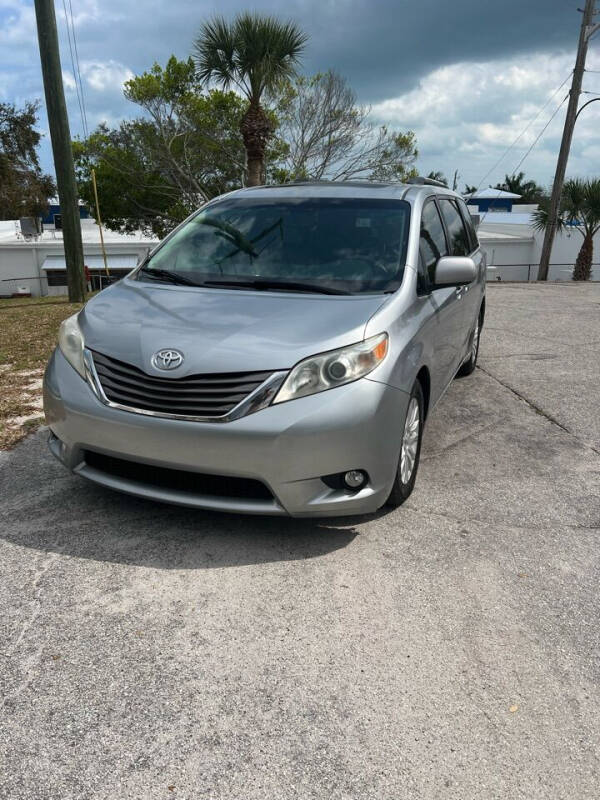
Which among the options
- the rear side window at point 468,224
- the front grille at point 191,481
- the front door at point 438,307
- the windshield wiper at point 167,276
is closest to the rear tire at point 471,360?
the rear side window at point 468,224

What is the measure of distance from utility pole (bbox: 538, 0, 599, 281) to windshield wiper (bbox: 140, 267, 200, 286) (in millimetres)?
21016

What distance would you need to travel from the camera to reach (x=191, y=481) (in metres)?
3.15

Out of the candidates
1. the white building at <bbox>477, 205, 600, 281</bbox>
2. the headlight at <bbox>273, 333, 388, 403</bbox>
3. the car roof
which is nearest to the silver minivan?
the headlight at <bbox>273, 333, 388, 403</bbox>

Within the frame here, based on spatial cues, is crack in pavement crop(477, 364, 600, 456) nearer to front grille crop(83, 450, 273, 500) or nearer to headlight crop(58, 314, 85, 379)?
front grille crop(83, 450, 273, 500)

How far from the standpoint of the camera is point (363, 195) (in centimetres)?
446

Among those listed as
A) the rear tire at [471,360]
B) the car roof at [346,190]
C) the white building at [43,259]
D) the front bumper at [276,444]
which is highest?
the car roof at [346,190]

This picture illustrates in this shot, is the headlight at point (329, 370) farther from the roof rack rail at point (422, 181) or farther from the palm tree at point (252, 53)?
A: the palm tree at point (252, 53)

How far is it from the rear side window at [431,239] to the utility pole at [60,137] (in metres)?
8.62

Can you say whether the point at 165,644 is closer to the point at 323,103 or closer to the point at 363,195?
the point at 363,195

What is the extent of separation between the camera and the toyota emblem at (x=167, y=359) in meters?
3.05

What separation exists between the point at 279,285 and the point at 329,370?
0.88 m

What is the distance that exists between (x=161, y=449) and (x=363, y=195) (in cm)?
238

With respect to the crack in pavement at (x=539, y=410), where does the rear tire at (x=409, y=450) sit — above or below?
above

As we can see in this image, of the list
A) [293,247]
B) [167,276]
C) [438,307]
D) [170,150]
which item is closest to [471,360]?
[438,307]
